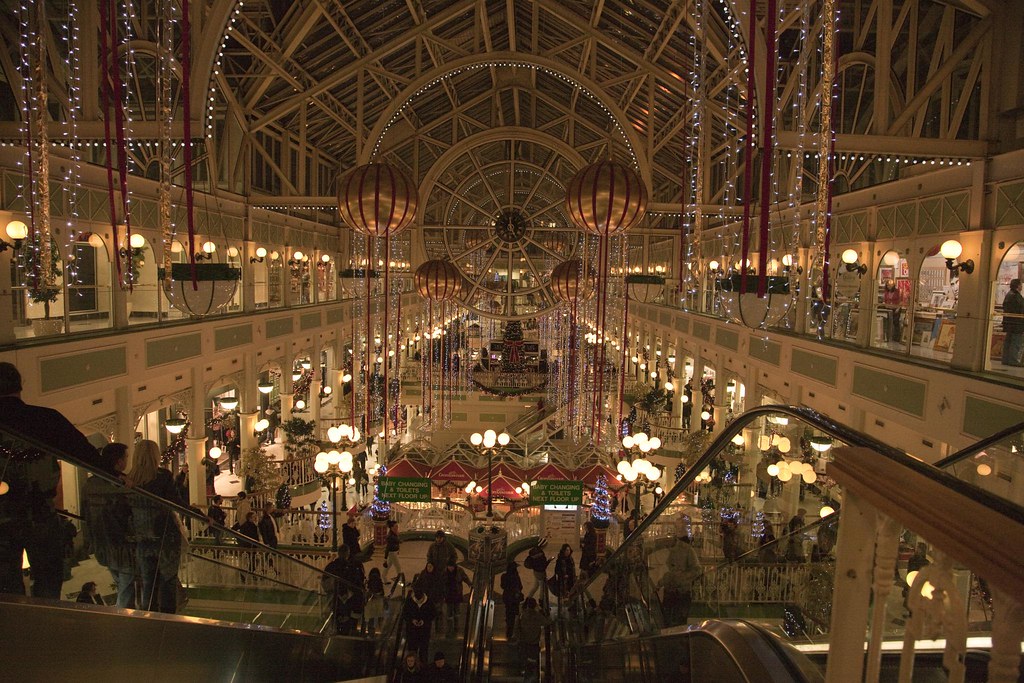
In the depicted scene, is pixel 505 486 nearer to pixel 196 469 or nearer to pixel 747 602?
pixel 196 469

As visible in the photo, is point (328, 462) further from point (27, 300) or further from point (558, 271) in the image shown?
point (558, 271)

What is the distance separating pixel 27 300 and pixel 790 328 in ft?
41.5

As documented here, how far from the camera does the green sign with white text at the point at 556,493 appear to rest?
10977 millimetres

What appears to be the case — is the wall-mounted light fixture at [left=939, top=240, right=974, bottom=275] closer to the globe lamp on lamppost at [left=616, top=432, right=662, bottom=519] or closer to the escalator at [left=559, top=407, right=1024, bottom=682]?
the escalator at [left=559, top=407, right=1024, bottom=682]

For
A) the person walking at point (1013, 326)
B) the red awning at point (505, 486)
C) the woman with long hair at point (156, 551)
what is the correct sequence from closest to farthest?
the woman with long hair at point (156, 551)
the person walking at point (1013, 326)
the red awning at point (505, 486)

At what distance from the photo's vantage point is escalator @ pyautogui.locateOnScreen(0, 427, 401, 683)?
272 cm

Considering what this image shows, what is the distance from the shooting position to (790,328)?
1246cm

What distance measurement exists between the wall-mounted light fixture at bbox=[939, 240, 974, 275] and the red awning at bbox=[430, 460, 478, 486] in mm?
9728

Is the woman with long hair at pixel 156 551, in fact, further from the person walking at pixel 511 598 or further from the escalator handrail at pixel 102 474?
the person walking at pixel 511 598

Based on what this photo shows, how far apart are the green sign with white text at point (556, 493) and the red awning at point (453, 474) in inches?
144

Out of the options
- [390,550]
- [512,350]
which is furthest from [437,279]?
[512,350]

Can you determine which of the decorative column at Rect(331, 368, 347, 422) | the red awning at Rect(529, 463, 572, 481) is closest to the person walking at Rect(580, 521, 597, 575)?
the red awning at Rect(529, 463, 572, 481)

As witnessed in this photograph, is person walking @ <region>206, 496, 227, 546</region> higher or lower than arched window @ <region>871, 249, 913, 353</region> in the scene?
lower

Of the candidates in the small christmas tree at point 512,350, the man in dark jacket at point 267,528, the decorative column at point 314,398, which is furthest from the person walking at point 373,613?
the small christmas tree at point 512,350
